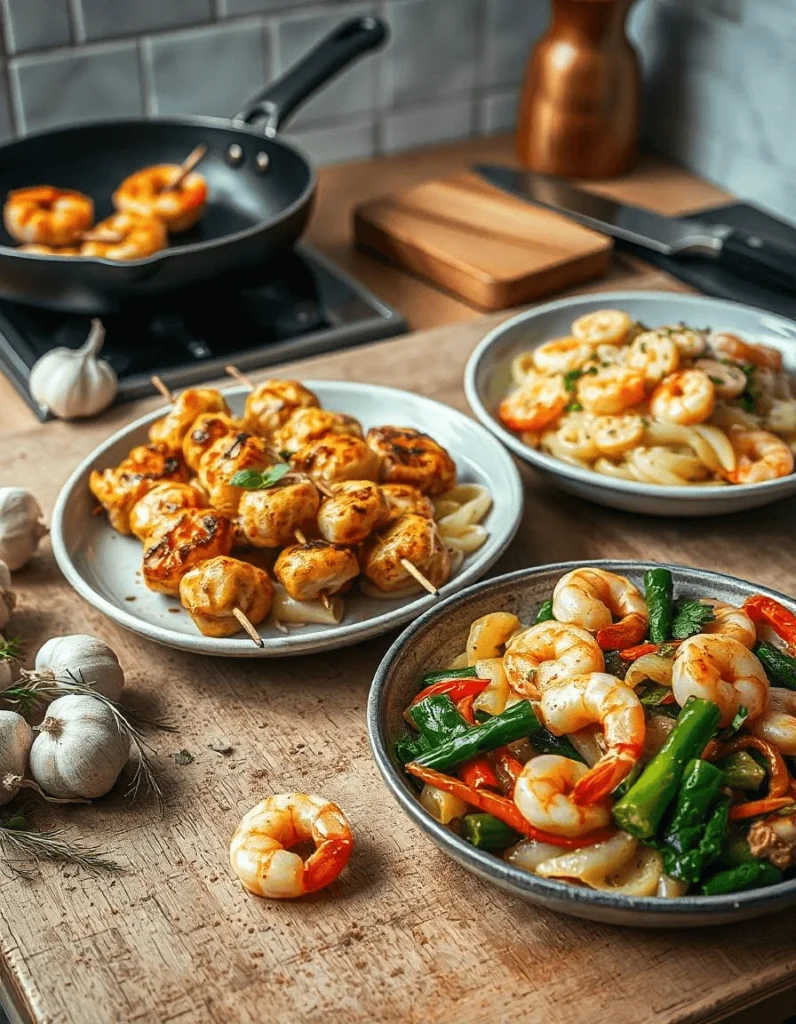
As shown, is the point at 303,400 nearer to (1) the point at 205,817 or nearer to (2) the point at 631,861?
(1) the point at 205,817

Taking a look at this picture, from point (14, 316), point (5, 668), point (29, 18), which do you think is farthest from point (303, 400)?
point (29, 18)

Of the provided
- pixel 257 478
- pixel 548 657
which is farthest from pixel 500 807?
pixel 257 478

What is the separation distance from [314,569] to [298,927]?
385 mm

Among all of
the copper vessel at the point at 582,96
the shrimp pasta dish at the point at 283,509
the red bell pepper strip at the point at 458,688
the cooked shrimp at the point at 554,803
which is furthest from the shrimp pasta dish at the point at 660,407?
the copper vessel at the point at 582,96

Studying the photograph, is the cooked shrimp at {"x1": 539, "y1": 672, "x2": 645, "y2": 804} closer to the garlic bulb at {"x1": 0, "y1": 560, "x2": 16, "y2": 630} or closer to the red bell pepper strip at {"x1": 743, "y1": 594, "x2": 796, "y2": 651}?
the red bell pepper strip at {"x1": 743, "y1": 594, "x2": 796, "y2": 651}

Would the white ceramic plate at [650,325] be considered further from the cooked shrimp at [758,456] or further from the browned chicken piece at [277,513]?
the browned chicken piece at [277,513]

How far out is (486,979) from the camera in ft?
3.28

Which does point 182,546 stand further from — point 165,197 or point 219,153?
point 219,153

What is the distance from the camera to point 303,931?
41.1 inches

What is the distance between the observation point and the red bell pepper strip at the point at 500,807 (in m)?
1.02

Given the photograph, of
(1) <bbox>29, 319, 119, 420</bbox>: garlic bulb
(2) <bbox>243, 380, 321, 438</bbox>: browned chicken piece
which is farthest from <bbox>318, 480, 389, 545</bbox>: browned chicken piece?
(1) <bbox>29, 319, 119, 420</bbox>: garlic bulb

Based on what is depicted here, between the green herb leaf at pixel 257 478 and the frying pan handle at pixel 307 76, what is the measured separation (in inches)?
40.8

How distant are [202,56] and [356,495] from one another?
4.77 ft

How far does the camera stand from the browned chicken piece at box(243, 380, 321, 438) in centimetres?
Answer: 155
